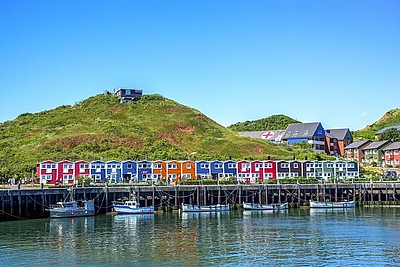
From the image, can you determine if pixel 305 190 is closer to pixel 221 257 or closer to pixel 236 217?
pixel 236 217

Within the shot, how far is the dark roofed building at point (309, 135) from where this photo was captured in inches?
6102

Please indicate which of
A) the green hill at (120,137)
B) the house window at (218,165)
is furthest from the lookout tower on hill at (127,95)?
the house window at (218,165)

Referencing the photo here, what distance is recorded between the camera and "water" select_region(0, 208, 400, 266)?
45.9 meters

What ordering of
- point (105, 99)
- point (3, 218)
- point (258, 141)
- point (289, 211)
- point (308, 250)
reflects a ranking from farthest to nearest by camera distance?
point (105, 99), point (258, 141), point (289, 211), point (3, 218), point (308, 250)

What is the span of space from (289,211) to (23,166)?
5783cm

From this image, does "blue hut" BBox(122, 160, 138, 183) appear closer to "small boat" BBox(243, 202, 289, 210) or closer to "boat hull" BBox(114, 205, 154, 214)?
"boat hull" BBox(114, 205, 154, 214)

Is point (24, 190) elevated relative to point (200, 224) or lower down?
elevated

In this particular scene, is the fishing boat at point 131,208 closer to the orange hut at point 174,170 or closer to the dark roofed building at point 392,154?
the orange hut at point 174,170

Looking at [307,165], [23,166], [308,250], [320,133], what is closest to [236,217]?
[308,250]

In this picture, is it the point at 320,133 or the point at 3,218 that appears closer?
the point at 3,218

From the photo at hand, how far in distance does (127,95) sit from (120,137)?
42.0 m

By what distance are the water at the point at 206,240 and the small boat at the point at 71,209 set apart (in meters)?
1.97

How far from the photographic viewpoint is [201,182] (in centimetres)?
9369

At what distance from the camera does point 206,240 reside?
55.8 metres
